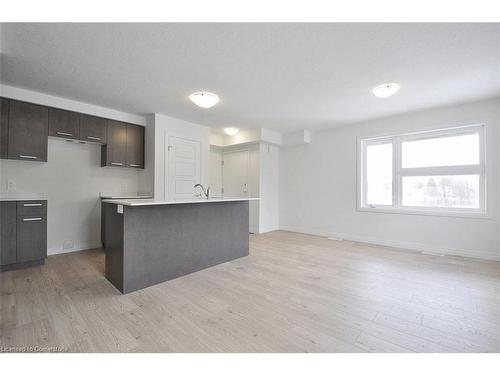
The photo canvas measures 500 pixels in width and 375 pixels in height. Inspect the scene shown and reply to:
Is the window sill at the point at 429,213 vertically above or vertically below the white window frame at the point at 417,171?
below

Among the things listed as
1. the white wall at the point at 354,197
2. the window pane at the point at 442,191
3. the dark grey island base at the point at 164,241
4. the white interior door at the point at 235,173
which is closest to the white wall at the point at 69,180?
the dark grey island base at the point at 164,241

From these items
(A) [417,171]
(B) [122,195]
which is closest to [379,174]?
(A) [417,171]

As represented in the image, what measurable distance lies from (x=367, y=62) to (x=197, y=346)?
122 inches

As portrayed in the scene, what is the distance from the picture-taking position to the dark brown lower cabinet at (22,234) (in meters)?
2.86

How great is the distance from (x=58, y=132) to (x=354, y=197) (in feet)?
17.9

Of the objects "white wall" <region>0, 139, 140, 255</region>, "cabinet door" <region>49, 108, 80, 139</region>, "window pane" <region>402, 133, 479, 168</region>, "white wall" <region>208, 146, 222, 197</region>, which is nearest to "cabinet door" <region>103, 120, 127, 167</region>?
"white wall" <region>0, 139, 140, 255</region>

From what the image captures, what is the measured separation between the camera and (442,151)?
4074 millimetres

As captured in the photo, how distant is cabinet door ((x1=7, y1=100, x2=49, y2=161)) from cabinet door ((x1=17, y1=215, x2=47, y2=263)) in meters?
0.90

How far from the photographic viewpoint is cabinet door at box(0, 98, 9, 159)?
3.05m

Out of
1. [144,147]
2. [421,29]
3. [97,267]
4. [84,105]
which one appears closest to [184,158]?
[144,147]

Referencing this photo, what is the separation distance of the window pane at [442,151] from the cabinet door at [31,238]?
6.05m

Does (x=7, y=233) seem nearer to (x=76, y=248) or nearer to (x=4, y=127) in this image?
(x=76, y=248)

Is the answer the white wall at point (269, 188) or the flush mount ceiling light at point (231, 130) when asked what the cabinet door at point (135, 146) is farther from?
the white wall at point (269, 188)

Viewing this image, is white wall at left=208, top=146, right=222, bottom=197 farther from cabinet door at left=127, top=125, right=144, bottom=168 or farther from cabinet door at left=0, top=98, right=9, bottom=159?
cabinet door at left=0, top=98, right=9, bottom=159
